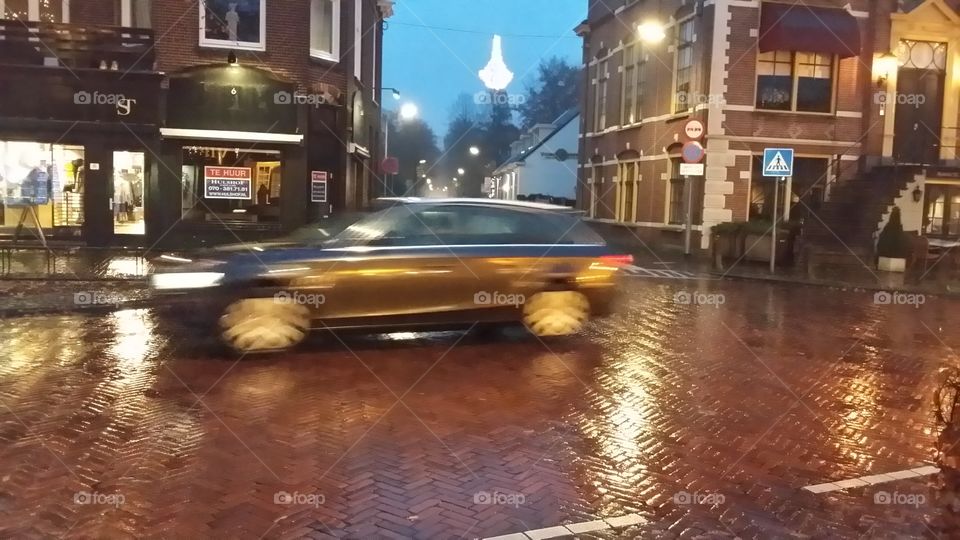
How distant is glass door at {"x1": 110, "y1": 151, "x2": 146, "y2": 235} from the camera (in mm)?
19969

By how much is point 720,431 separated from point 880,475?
129cm

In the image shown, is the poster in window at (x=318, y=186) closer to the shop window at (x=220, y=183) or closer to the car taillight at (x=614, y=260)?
the shop window at (x=220, y=183)

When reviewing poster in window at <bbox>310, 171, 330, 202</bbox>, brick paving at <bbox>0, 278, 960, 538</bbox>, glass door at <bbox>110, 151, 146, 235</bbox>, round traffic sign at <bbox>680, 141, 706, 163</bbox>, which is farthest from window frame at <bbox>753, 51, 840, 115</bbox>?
glass door at <bbox>110, 151, 146, 235</bbox>

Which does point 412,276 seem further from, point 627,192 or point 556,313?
point 627,192

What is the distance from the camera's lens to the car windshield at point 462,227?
893cm

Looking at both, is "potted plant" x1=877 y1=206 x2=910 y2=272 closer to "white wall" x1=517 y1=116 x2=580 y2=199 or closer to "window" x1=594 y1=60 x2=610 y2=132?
"window" x1=594 y1=60 x2=610 y2=132

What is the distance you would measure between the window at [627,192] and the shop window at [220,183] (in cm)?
1437

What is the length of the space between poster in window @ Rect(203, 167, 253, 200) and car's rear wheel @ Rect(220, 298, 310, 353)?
12303 millimetres

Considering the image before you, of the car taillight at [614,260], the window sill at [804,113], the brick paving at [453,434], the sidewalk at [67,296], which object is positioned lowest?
the brick paving at [453,434]

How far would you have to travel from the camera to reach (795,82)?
2477cm

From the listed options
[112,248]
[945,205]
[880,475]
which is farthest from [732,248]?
[880,475]

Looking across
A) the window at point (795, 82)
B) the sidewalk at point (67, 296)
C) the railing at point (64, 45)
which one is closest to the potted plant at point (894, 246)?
the window at point (795, 82)

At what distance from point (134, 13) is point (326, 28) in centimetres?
473

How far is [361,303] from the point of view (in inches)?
346
